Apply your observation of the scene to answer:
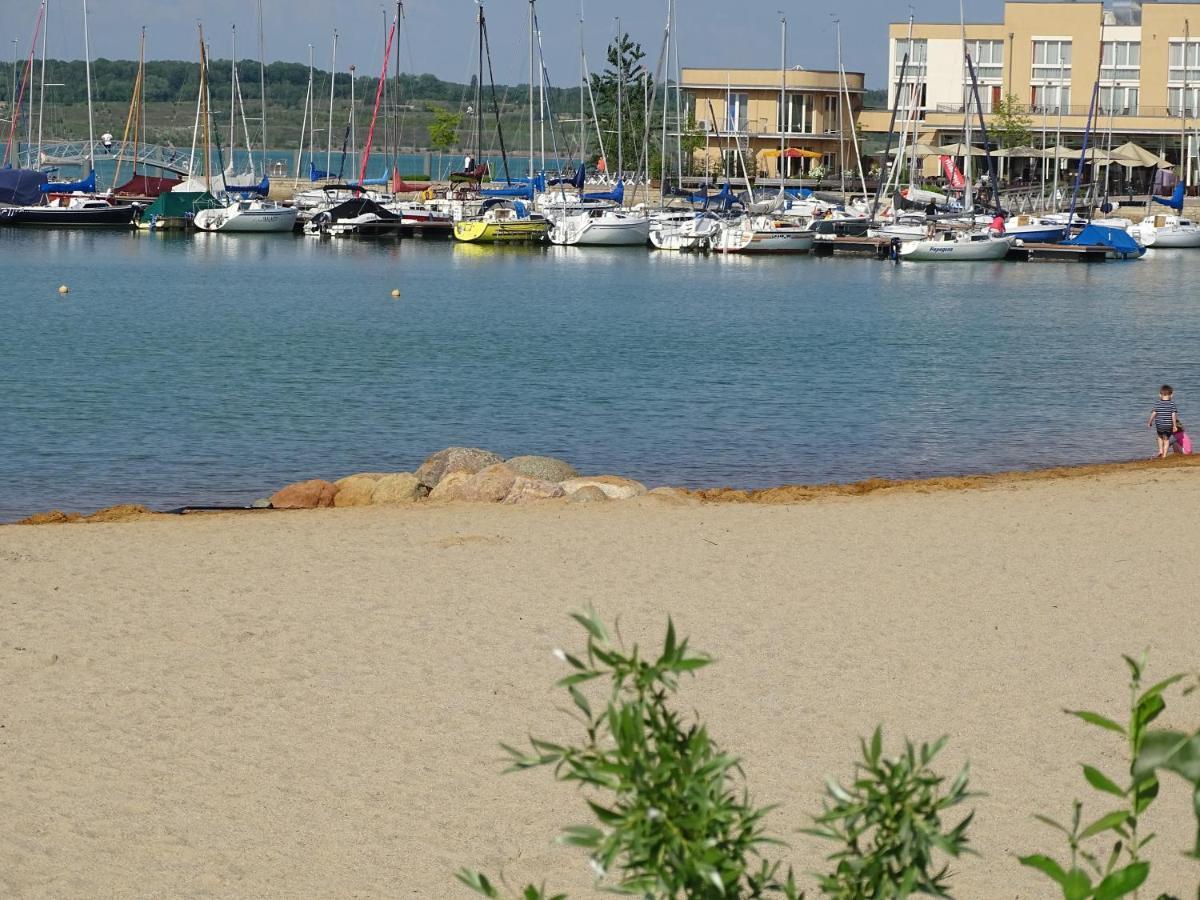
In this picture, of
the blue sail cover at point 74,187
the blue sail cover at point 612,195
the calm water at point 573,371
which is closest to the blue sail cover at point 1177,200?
the calm water at point 573,371

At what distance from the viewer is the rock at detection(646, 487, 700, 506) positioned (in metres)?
17.6

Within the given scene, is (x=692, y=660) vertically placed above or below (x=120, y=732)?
above

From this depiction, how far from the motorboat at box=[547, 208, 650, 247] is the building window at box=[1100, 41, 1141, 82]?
1605 inches

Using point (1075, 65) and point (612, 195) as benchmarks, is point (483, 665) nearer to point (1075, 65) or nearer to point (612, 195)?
point (612, 195)

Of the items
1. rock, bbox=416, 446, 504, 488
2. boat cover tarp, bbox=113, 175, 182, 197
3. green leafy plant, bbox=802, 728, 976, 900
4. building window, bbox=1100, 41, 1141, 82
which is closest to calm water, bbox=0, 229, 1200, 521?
rock, bbox=416, 446, 504, 488

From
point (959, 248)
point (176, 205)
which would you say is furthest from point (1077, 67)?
point (176, 205)

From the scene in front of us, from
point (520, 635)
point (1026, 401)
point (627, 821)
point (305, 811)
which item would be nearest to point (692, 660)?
point (627, 821)

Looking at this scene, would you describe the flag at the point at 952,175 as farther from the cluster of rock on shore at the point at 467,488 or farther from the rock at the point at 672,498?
the rock at the point at 672,498

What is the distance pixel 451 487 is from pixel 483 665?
24.3 ft

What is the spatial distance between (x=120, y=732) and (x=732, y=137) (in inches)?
4000

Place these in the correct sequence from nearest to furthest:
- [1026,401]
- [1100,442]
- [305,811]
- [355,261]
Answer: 1. [305,811]
2. [1100,442]
3. [1026,401]
4. [355,261]

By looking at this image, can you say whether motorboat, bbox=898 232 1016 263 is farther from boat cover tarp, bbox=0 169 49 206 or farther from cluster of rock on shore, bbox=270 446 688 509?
cluster of rock on shore, bbox=270 446 688 509

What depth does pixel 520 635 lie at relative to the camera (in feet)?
39.7

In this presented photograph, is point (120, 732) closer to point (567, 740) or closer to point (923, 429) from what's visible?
point (567, 740)
